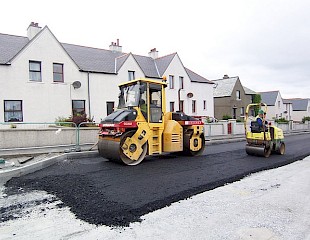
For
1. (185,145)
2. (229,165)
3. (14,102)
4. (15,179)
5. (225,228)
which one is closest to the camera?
(225,228)

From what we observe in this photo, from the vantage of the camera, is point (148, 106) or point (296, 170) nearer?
point (296, 170)

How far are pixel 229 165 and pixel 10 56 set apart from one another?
16159 millimetres

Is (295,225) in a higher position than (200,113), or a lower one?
lower

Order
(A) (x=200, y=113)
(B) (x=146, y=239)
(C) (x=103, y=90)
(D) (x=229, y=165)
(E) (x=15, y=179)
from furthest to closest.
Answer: (A) (x=200, y=113) → (C) (x=103, y=90) → (D) (x=229, y=165) → (E) (x=15, y=179) → (B) (x=146, y=239)

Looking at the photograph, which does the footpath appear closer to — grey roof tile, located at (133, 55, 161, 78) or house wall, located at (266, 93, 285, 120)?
grey roof tile, located at (133, 55, 161, 78)

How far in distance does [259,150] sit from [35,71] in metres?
15.6

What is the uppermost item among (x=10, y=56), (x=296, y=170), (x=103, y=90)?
(x=10, y=56)

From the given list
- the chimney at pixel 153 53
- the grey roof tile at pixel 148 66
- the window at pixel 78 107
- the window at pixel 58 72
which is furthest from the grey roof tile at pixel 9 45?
the chimney at pixel 153 53

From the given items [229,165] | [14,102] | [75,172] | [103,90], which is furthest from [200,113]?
[75,172]

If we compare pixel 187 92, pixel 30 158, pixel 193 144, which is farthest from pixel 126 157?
pixel 187 92

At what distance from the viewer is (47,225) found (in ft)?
11.7

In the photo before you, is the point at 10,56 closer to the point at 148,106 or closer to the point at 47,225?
the point at 148,106

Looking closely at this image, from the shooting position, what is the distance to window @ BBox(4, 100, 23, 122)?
16.5 meters

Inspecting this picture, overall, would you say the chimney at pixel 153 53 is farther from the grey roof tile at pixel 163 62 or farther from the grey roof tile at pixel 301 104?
A: the grey roof tile at pixel 301 104
